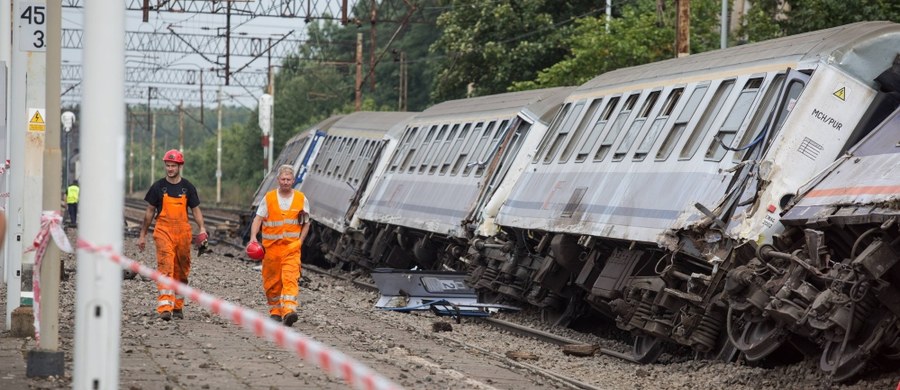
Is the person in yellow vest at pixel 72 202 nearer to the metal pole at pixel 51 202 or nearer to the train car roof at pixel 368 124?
the train car roof at pixel 368 124

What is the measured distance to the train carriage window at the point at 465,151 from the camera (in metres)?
22.0

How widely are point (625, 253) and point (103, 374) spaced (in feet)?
28.3

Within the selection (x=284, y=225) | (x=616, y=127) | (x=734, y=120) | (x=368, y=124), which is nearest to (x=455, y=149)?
(x=616, y=127)

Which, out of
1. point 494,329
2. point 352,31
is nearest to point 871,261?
point 494,329

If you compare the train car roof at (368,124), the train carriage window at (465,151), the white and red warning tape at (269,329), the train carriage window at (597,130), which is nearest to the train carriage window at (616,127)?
the train carriage window at (597,130)

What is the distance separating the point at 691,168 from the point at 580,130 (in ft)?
13.5

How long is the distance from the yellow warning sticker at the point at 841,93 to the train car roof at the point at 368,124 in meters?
16.6

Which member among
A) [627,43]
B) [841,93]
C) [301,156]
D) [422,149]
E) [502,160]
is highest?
[627,43]

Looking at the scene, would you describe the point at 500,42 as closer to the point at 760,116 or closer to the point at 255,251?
the point at 255,251

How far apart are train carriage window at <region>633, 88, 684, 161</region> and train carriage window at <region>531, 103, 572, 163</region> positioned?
11.4 feet

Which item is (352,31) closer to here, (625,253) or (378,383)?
(625,253)

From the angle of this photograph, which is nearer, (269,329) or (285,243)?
(269,329)

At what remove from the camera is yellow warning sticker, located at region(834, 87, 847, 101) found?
40.0 feet

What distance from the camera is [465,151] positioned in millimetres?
22141
